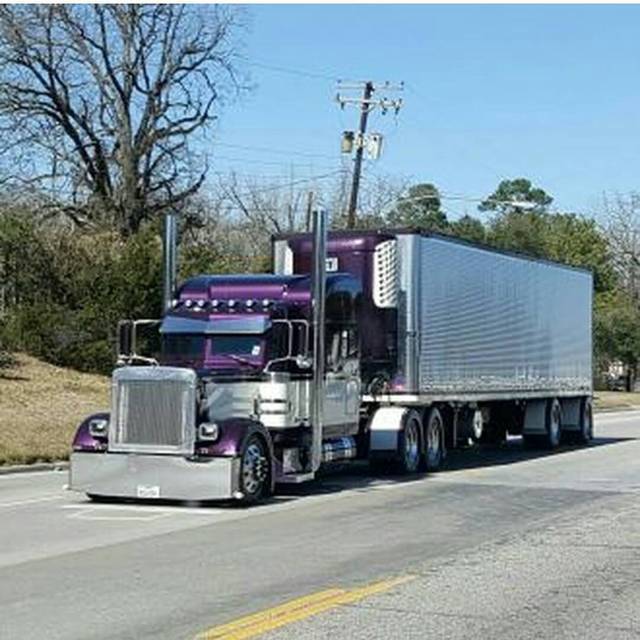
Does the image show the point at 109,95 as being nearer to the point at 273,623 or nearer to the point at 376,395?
the point at 376,395

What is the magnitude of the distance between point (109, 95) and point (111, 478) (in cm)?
3297

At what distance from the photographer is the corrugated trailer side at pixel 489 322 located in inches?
787

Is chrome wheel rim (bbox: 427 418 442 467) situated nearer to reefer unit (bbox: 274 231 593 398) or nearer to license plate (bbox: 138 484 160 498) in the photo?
reefer unit (bbox: 274 231 593 398)

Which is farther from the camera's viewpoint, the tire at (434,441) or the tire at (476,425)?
the tire at (476,425)

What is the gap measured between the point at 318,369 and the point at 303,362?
0.29m

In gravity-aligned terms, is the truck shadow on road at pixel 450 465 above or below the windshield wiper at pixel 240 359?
below

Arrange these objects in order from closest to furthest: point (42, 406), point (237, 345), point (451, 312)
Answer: point (237, 345), point (451, 312), point (42, 406)

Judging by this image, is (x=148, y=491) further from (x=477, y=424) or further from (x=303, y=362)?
(x=477, y=424)

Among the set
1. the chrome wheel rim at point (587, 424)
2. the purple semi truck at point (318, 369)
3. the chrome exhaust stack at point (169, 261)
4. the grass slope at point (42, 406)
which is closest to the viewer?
the purple semi truck at point (318, 369)

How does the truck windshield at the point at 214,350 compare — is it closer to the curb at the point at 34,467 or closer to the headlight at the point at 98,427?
the headlight at the point at 98,427

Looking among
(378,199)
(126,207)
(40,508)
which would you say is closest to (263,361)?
(40,508)

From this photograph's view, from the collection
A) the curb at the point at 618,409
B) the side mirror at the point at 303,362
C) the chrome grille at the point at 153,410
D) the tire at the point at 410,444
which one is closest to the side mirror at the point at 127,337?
the chrome grille at the point at 153,410

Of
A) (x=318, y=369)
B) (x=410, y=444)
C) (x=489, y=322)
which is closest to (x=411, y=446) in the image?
(x=410, y=444)

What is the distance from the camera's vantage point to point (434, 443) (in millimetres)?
21125
